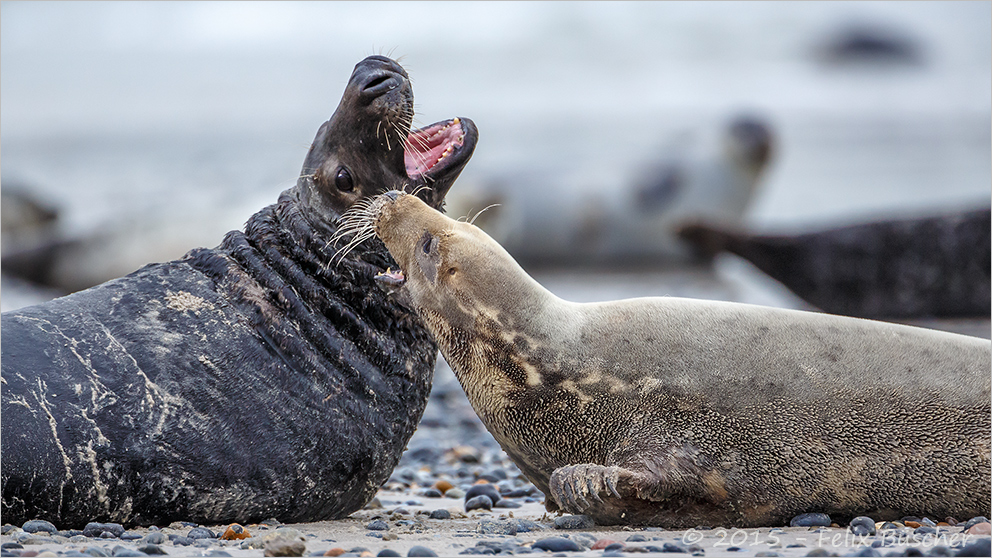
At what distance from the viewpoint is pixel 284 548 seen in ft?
11.7

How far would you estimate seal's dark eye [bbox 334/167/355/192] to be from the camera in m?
5.25

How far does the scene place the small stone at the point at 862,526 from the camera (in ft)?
12.5

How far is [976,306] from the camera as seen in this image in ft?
33.4

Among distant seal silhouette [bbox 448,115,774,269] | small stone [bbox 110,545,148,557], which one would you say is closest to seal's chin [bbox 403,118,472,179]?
small stone [bbox 110,545,148,557]

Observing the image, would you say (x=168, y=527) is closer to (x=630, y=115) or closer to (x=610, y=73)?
(x=630, y=115)

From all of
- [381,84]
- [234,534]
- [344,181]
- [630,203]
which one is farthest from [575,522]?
[630,203]

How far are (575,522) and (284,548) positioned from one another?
3.59 ft

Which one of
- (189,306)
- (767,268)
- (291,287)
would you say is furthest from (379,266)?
(767,268)

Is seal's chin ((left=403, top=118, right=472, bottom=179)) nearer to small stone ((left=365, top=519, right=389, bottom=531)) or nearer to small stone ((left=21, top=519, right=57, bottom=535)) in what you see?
small stone ((left=365, top=519, right=389, bottom=531))

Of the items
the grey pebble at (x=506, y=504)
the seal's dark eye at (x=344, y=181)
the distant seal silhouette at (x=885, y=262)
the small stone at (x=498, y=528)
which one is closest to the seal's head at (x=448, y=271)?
the seal's dark eye at (x=344, y=181)

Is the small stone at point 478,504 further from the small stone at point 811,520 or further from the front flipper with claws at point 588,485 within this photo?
the small stone at point 811,520

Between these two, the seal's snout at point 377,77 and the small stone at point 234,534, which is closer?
the small stone at point 234,534

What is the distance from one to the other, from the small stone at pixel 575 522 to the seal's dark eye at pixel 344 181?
1942mm

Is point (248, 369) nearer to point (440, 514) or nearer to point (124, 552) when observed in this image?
point (440, 514)
